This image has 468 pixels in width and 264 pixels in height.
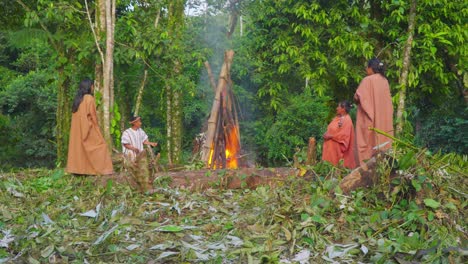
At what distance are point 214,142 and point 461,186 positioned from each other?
19.6 ft

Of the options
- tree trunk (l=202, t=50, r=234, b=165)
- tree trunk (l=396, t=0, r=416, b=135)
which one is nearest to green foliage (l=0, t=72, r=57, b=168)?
tree trunk (l=202, t=50, r=234, b=165)

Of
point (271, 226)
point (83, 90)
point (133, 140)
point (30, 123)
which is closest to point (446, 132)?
point (133, 140)

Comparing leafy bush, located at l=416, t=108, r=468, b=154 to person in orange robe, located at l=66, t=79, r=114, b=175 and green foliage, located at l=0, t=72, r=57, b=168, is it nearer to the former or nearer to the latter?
person in orange robe, located at l=66, t=79, r=114, b=175

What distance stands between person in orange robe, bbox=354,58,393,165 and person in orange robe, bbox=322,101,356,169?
25.9 inches

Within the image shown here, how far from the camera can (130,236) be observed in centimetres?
517

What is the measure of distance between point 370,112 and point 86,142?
4246 mm

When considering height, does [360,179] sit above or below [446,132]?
above

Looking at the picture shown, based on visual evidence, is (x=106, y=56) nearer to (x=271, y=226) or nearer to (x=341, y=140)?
(x=341, y=140)

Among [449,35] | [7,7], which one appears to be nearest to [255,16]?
[449,35]

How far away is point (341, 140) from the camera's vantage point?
9086 mm

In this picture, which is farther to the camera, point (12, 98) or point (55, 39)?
point (12, 98)

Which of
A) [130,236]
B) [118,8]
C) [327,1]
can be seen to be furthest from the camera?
[118,8]

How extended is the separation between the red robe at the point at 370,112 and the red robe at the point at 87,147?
382 centimetres

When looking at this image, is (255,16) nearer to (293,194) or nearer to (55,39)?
(55,39)
